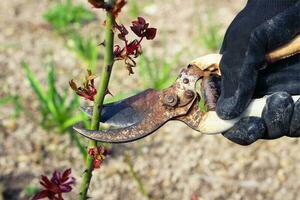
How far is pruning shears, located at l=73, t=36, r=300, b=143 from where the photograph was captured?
160cm

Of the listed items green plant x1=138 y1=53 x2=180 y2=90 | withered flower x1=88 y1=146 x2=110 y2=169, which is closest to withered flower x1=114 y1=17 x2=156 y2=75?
withered flower x1=88 y1=146 x2=110 y2=169

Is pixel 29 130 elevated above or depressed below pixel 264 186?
above

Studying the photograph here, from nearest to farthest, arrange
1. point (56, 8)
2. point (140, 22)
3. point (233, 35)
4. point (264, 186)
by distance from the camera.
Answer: point (140, 22) → point (233, 35) → point (264, 186) → point (56, 8)

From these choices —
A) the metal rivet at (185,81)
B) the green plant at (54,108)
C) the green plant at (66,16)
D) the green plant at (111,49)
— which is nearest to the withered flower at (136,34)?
the green plant at (111,49)

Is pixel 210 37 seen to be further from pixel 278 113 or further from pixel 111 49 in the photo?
pixel 111 49

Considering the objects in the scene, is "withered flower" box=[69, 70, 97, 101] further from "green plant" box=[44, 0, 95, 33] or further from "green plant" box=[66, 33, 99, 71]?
"green plant" box=[44, 0, 95, 33]

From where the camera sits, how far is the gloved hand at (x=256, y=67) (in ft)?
5.04

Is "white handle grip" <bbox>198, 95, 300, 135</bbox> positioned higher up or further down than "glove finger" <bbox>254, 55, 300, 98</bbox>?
further down

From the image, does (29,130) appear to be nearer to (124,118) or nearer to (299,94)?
(124,118)

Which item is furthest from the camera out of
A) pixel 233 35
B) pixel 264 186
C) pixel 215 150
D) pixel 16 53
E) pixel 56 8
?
pixel 56 8

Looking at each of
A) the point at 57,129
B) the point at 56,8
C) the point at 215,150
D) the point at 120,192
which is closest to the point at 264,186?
the point at 215,150

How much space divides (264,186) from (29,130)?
128 cm

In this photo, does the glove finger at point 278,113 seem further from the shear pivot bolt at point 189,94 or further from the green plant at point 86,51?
the green plant at point 86,51

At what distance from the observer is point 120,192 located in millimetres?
2754
